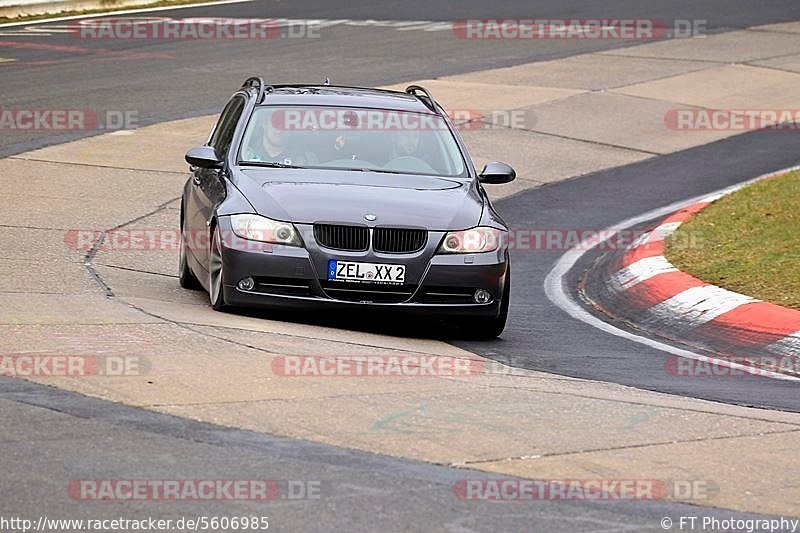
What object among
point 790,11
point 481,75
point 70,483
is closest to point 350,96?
point 70,483

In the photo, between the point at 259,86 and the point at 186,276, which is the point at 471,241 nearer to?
the point at 186,276

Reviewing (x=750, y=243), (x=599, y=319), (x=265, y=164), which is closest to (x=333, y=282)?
(x=265, y=164)

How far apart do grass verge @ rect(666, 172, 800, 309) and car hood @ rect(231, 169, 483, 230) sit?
7.59ft

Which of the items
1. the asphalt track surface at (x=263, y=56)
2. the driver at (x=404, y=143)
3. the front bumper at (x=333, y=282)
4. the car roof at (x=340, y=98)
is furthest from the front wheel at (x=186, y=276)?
the asphalt track surface at (x=263, y=56)

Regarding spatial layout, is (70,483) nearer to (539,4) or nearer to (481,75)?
(481,75)

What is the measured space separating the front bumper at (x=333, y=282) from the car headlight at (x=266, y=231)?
0.14ft

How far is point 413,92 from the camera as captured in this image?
12195 mm

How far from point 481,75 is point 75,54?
6598 millimetres

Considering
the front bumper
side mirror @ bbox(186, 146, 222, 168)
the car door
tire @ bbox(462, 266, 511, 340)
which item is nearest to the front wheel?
the car door

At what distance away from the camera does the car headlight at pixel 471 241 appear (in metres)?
9.80

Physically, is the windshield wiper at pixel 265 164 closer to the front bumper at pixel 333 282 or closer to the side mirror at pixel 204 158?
the side mirror at pixel 204 158

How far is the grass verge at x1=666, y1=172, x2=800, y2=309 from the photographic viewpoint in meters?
11.4

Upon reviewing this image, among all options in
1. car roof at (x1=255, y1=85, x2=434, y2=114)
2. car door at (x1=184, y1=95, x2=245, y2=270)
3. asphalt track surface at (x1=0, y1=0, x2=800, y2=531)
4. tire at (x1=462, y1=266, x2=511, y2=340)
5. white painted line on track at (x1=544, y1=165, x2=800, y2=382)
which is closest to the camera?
asphalt track surface at (x1=0, y1=0, x2=800, y2=531)

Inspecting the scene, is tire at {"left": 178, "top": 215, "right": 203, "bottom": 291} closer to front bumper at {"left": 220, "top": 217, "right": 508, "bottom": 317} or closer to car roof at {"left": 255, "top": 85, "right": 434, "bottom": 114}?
car roof at {"left": 255, "top": 85, "right": 434, "bottom": 114}
